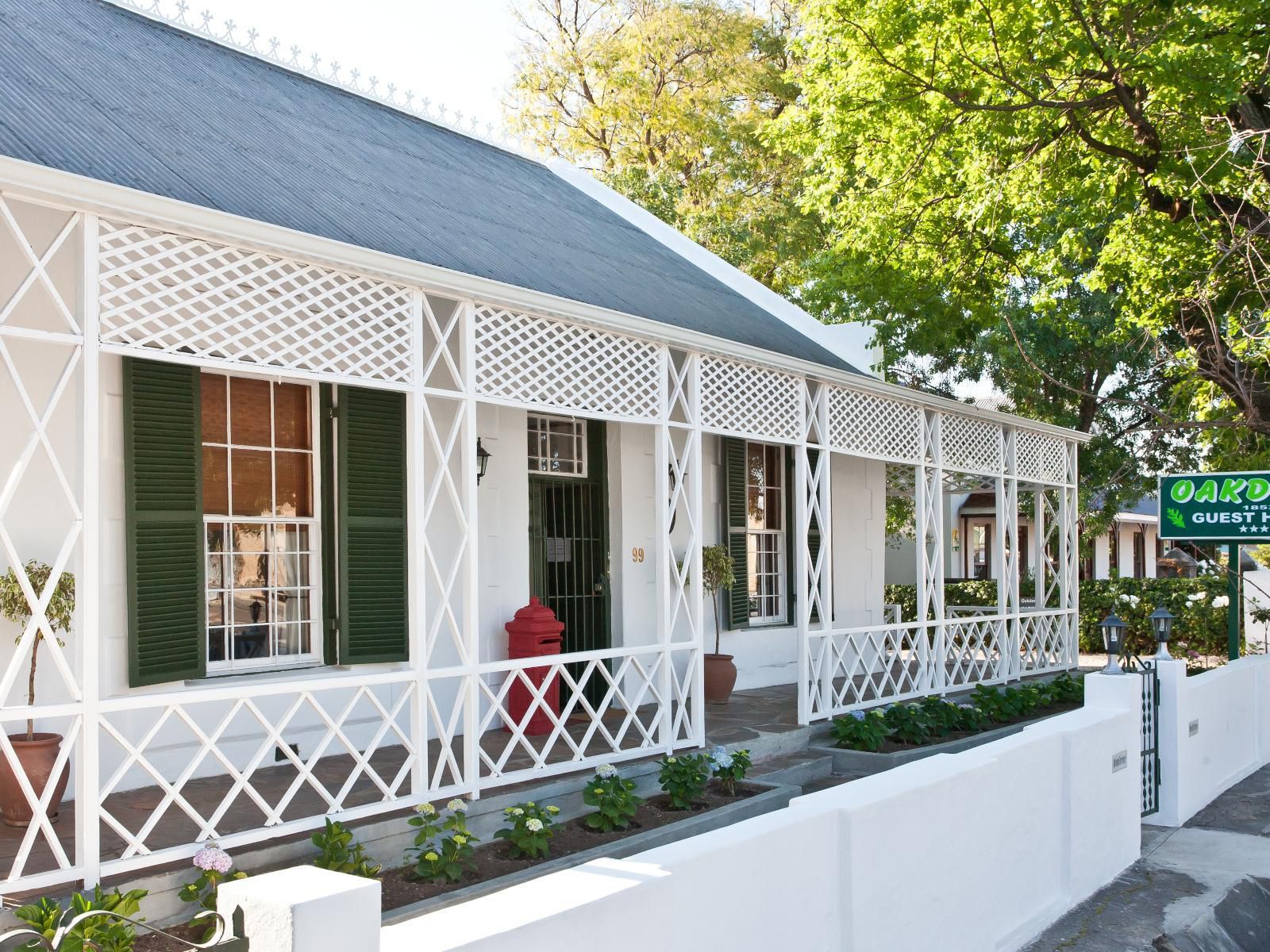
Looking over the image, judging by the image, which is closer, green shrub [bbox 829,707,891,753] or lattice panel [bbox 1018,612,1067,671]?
green shrub [bbox 829,707,891,753]

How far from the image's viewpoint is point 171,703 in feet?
17.4

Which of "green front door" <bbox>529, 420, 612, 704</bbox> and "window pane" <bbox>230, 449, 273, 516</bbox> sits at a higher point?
"window pane" <bbox>230, 449, 273, 516</bbox>

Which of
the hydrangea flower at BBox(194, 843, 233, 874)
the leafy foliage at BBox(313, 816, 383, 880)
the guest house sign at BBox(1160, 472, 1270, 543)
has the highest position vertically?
the guest house sign at BBox(1160, 472, 1270, 543)

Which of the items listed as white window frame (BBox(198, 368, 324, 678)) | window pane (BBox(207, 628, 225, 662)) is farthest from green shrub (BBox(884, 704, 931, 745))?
window pane (BBox(207, 628, 225, 662))

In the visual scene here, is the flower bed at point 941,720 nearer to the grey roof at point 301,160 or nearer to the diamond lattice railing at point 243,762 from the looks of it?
the grey roof at point 301,160

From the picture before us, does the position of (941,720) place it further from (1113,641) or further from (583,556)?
(583,556)

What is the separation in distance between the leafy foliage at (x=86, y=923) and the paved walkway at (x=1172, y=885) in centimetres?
427

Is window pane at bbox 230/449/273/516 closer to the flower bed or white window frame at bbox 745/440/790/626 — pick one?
the flower bed

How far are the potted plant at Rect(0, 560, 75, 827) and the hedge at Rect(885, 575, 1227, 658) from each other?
15.3 metres

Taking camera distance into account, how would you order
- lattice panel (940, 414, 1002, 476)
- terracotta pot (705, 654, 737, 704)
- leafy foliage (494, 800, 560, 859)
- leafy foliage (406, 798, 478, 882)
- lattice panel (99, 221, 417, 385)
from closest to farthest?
lattice panel (99, 221, 417, 385) → leafy foliage (406, 798, 478, 882) → leafy foliage (494, 800, 560, 859) → terracotta pot (705, 654, 737, 704) → lattice panel (940, 414, 1002, 476)

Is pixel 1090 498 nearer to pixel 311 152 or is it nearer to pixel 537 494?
pixel 537 494

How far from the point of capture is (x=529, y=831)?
6.32 m

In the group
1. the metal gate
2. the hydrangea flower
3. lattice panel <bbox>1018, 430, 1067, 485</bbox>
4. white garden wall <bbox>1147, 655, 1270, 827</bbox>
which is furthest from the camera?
lattice panel <bbox>1018, 430, 1067, 485</bbox>

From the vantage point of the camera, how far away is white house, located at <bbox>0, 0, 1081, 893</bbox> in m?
5.36
